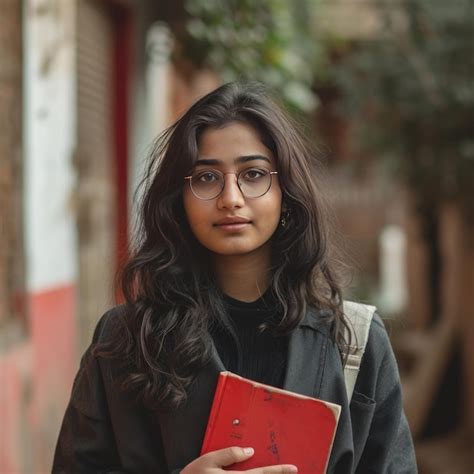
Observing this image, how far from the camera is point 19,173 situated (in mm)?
4707

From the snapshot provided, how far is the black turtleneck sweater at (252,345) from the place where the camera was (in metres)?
2.17

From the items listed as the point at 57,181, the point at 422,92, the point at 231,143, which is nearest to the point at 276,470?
the point at 231,143

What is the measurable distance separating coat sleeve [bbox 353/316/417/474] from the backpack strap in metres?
0.02

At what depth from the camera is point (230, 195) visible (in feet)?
6.85

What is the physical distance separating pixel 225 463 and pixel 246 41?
5861mm

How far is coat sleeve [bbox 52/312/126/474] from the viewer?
2.24m

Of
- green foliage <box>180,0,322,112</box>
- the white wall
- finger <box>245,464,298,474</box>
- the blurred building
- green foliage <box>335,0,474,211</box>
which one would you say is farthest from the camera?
green foliage <box>335,0,474,211</box>

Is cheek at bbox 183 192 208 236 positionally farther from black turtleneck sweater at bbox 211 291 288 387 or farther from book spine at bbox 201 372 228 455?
book spine at bbox 201 372 228 455

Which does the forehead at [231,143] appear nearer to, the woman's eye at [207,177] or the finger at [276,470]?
the woman's eye at [207,177]

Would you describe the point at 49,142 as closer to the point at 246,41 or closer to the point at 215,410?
the point at 246,41

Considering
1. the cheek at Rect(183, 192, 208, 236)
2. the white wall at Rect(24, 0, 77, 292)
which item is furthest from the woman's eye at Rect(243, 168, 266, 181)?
the white wall at Rect(24, 0, 77, 292)

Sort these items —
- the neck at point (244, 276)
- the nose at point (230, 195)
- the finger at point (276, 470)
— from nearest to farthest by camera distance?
the finger at point (276, 470) → the nose at point (230, 195) → the neck at point (244, 276)

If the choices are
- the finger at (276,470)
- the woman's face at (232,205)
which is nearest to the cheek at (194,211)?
the woman's face at (232,205)

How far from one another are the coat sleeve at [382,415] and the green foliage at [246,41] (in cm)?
506
